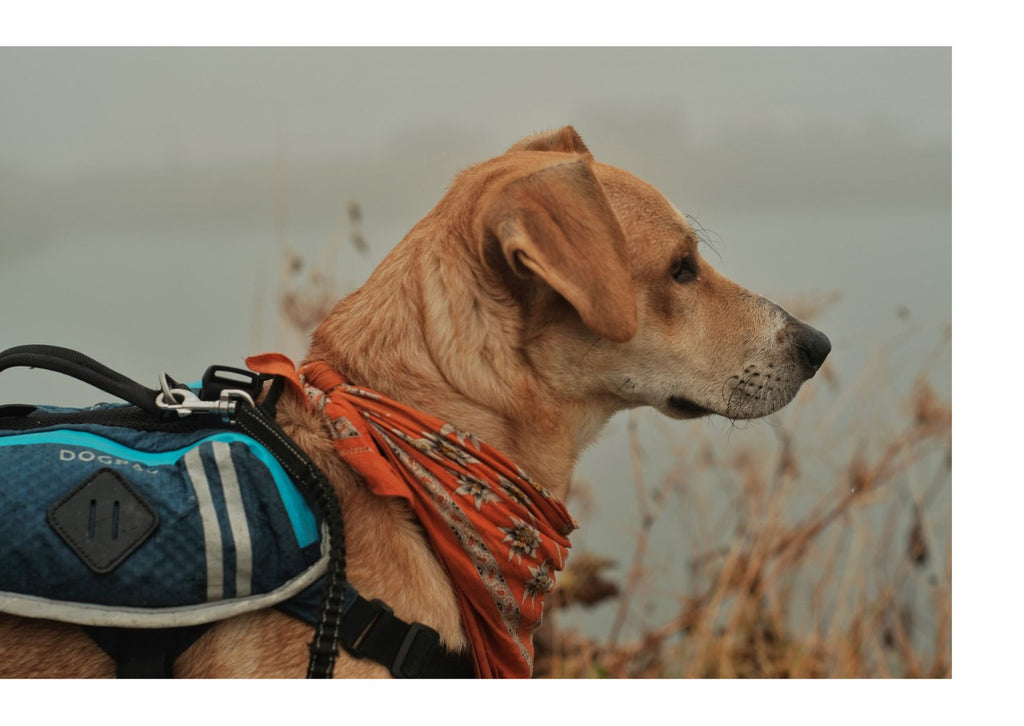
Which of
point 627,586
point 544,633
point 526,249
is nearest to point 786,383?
point 526,249

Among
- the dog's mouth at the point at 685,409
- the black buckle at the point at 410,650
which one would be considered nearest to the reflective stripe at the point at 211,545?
the black buckle at the point at 410,650

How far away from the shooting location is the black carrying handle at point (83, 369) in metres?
2.00

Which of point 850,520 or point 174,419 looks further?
point 850,520

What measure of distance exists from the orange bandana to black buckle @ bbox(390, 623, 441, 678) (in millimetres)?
149

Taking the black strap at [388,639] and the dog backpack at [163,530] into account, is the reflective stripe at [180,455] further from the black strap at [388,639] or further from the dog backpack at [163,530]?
the black strap at [388,639]

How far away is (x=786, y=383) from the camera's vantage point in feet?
8.13

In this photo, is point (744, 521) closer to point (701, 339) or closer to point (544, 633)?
point (544, 633)

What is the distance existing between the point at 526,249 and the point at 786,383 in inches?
34.7

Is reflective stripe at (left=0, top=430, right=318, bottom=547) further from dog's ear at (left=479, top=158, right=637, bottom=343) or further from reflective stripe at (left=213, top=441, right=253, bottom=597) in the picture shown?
dog's ear at (left=479, top=158, right=637, bottom=343)

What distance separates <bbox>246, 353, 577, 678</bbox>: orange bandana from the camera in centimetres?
203

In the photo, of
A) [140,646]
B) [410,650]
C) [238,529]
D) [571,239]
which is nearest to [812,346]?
[571,239]

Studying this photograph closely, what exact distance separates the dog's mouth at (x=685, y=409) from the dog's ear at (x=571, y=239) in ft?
1.26

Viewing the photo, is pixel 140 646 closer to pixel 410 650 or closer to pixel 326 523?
pixel 326 523

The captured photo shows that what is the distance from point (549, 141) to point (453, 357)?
0.81 m
